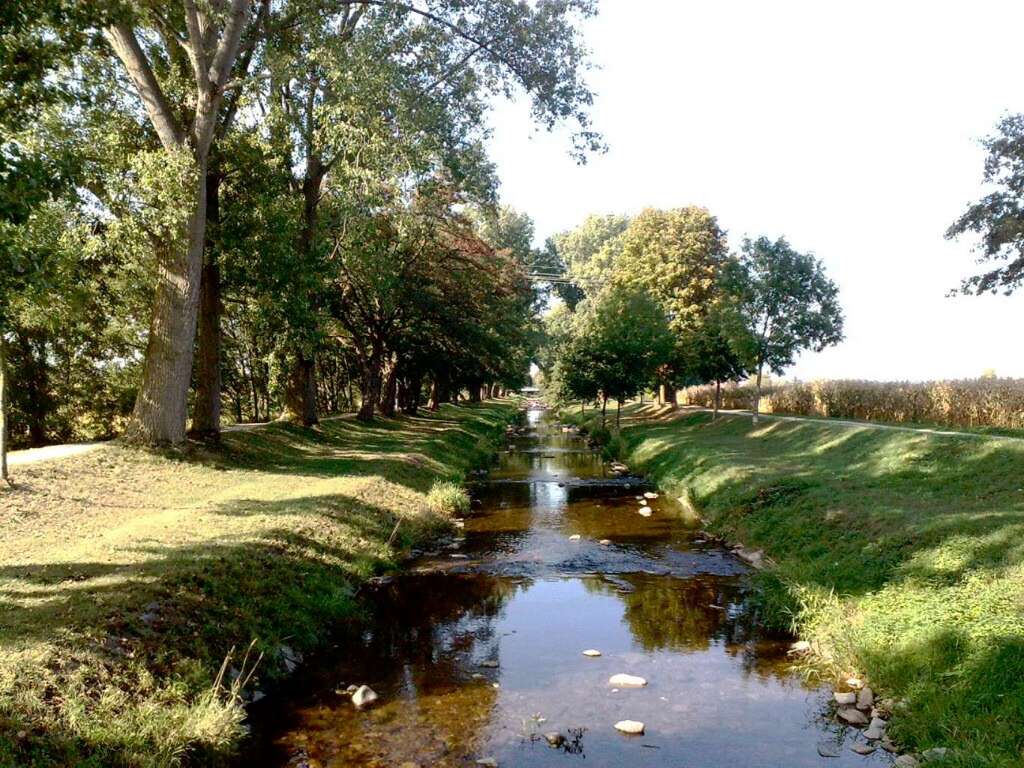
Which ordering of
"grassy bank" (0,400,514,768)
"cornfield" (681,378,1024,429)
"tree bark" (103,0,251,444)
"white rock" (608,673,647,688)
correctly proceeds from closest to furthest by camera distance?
"grassy bank" (0,400,514,768)
"white rock" (608,673,647,688)
"tree bark" (103,0,251,444)
"cornfield" (681,378,1024,429)

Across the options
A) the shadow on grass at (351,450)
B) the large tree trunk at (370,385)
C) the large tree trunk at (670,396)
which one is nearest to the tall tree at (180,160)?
the shadow on grass at (351,450)

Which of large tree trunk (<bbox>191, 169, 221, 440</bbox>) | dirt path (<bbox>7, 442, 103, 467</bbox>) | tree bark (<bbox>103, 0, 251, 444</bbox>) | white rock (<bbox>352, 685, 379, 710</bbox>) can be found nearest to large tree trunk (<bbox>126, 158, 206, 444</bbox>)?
tree bark (<bbox>103, 0, 251, 444</bbox>)

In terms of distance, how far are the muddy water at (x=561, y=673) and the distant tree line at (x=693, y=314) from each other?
1768 centimetres

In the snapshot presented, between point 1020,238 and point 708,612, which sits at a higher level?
point 1020,238

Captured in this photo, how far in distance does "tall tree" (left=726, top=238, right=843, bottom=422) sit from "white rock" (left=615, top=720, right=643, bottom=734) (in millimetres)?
24465

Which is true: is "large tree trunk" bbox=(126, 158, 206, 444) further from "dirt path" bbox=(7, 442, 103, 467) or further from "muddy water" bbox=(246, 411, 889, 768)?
"muddy water" bbox=(246, 411, 889, 768)

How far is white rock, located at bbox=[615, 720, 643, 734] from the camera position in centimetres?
689

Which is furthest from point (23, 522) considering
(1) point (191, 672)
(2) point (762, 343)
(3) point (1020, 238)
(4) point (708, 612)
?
(3) point (1020, 238)

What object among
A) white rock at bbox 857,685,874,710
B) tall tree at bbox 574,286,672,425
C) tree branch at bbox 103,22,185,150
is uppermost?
tree branch at bbox 103,22,185,150

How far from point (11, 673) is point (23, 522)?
5508 mm

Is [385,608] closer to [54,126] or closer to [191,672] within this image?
[191,672]

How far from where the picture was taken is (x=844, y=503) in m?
13.5

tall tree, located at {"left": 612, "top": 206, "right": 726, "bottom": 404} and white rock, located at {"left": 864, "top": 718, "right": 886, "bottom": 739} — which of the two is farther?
tall tree, located at {"left": 612, "top": 206, "right": 726, "bottom": 404}

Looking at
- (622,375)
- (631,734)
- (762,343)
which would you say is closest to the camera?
(631,734)
